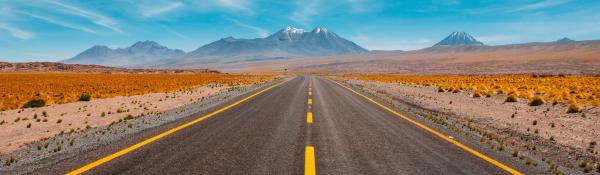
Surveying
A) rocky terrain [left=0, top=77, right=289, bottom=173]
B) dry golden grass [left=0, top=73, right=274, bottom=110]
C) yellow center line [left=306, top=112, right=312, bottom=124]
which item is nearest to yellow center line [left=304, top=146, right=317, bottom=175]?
yellow center line [left=306, top=112, right=312, bottom=124]

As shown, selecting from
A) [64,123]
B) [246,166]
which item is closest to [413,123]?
[246,166]

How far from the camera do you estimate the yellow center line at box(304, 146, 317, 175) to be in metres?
5.19

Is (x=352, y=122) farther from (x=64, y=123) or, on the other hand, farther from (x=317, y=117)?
(x=64, y=123)

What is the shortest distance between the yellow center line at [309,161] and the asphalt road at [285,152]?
0.05 m

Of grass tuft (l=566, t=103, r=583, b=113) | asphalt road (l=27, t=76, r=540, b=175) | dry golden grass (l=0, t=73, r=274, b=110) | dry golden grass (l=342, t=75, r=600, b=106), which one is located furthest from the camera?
dry golden grass (l=0, t=73, r=274, b=110)

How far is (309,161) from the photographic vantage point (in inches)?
226

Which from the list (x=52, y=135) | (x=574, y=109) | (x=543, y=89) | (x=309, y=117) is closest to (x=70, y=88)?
(x=52, y=135)

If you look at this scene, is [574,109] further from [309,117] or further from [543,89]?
[543,89]

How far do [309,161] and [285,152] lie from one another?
733mm

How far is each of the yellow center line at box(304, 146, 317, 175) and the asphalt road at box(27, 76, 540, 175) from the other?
0.05m

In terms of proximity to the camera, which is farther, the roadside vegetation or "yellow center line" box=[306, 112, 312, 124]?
the roadside vegetation

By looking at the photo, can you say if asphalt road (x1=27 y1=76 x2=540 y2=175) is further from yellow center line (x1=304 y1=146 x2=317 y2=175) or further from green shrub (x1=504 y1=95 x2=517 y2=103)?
green shrub (x1=504 y1=95 x2=517 y2=103)

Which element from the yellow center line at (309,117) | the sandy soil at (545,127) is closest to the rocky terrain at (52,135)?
the yellow center line at (309,117)

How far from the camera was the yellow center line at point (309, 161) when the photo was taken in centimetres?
519
